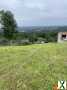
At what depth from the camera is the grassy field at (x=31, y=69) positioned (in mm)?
5050

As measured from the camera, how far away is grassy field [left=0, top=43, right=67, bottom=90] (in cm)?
505

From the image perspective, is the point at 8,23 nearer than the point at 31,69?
No

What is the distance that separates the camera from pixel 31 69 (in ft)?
19.8

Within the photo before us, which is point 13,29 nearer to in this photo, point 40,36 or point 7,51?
point 40,36

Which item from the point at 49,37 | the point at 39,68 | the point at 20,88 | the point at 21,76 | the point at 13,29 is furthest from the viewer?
the point at 13,29

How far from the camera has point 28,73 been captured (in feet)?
18.9

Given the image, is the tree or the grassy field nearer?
the grassy field

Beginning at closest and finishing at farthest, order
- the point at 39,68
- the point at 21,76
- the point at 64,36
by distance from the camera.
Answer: the point at 21,76
the point at 39,68
the point at 64,36

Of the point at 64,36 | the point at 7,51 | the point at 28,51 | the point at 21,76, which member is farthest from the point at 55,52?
the point at 64,36

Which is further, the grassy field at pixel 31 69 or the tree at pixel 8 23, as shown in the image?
the tree at pixel 8 23

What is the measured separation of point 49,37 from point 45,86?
37.3 ft

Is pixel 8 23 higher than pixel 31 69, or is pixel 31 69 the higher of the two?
pixel 8 23

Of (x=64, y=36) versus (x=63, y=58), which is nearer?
(x=63, y=58)

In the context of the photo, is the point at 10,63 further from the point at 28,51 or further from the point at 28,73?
the point at 28,51
